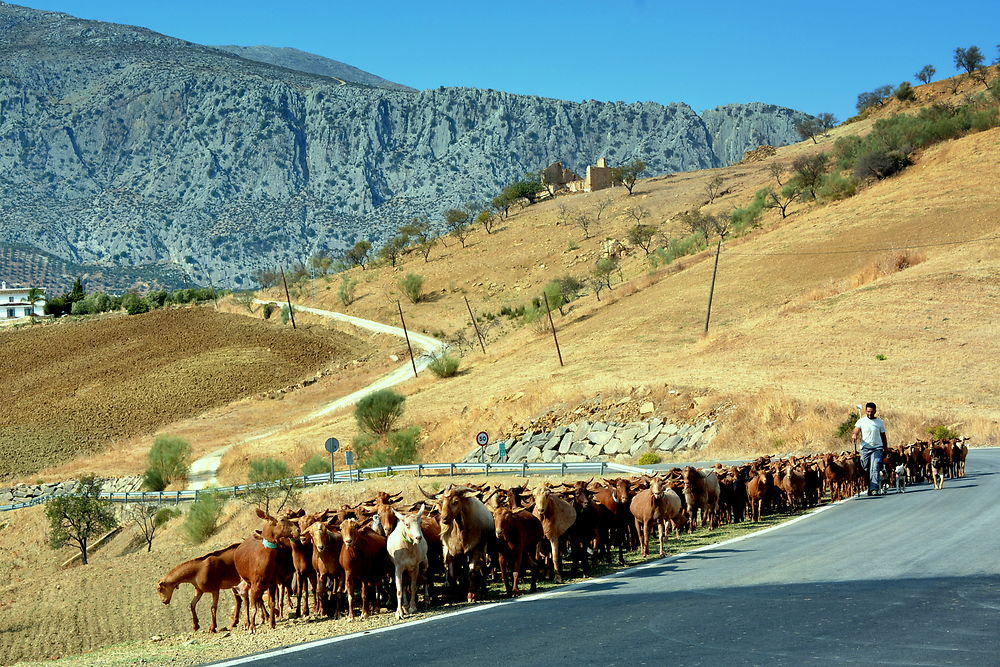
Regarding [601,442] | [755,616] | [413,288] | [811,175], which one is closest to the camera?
[755,616]

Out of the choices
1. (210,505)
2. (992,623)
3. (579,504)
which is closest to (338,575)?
(579,504)

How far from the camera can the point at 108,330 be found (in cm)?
10988

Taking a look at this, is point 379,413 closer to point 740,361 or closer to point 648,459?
point 740,361

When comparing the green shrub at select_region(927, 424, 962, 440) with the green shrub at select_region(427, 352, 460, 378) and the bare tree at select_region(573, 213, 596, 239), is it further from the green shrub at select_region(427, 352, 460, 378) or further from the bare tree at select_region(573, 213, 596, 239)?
the bare tree at select_region(573, 213, 596, 239)

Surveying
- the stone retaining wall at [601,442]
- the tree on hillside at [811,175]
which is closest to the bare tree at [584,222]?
the tree on hillside at [811,175]

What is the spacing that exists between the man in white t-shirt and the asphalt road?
4656 mm

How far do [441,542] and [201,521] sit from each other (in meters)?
23.4

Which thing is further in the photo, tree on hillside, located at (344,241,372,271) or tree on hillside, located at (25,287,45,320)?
tree on hillside, located at (25,287,45,320)

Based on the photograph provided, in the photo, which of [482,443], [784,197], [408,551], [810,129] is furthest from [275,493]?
[810,129]

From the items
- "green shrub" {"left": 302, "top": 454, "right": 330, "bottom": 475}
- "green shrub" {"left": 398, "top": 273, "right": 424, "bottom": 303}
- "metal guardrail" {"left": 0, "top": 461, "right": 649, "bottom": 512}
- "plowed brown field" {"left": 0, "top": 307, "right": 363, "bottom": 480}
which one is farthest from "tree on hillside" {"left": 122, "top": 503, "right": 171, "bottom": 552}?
"green shrub" {"left": 398, "top": 273, "right": 424, "bottom": 303}

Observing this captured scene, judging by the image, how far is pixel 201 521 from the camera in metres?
36.2

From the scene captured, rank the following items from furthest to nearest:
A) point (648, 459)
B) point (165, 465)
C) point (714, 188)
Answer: point (714, 188)
point (165, 465)
point (648, 459)

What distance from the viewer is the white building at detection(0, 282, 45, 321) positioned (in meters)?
171

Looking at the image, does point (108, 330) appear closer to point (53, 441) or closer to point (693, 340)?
point (53, 441)
